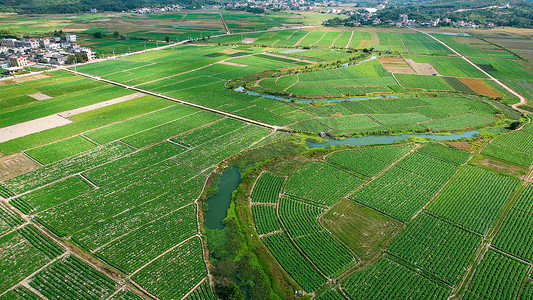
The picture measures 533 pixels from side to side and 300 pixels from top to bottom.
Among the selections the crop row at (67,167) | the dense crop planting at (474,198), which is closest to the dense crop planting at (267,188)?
the dense crop planting at (474,198)

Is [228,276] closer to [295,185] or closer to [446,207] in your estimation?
[295,185]

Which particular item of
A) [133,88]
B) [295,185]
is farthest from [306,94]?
[133,88]

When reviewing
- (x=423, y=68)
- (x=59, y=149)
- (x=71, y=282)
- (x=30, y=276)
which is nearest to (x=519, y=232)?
(x=71, y=282)

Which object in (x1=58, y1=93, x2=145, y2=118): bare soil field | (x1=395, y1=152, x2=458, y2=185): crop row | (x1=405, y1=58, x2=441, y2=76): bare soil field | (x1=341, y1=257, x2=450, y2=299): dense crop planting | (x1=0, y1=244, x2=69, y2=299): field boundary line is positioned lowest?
→ (x1=0, y1=244, x2=69, y2=299): field boundary line

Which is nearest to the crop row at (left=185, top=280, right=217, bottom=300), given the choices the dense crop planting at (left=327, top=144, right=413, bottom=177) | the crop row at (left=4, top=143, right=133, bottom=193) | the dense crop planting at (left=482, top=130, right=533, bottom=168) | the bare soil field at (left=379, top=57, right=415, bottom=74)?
the dense crop planting at (left=327, top=144, right=413, bottom=177)

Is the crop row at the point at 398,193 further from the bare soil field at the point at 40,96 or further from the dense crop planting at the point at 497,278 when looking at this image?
the bare soil field at the point at 40,96

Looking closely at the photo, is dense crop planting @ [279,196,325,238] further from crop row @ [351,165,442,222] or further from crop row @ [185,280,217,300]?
crop row @ [185,280,217,300]
